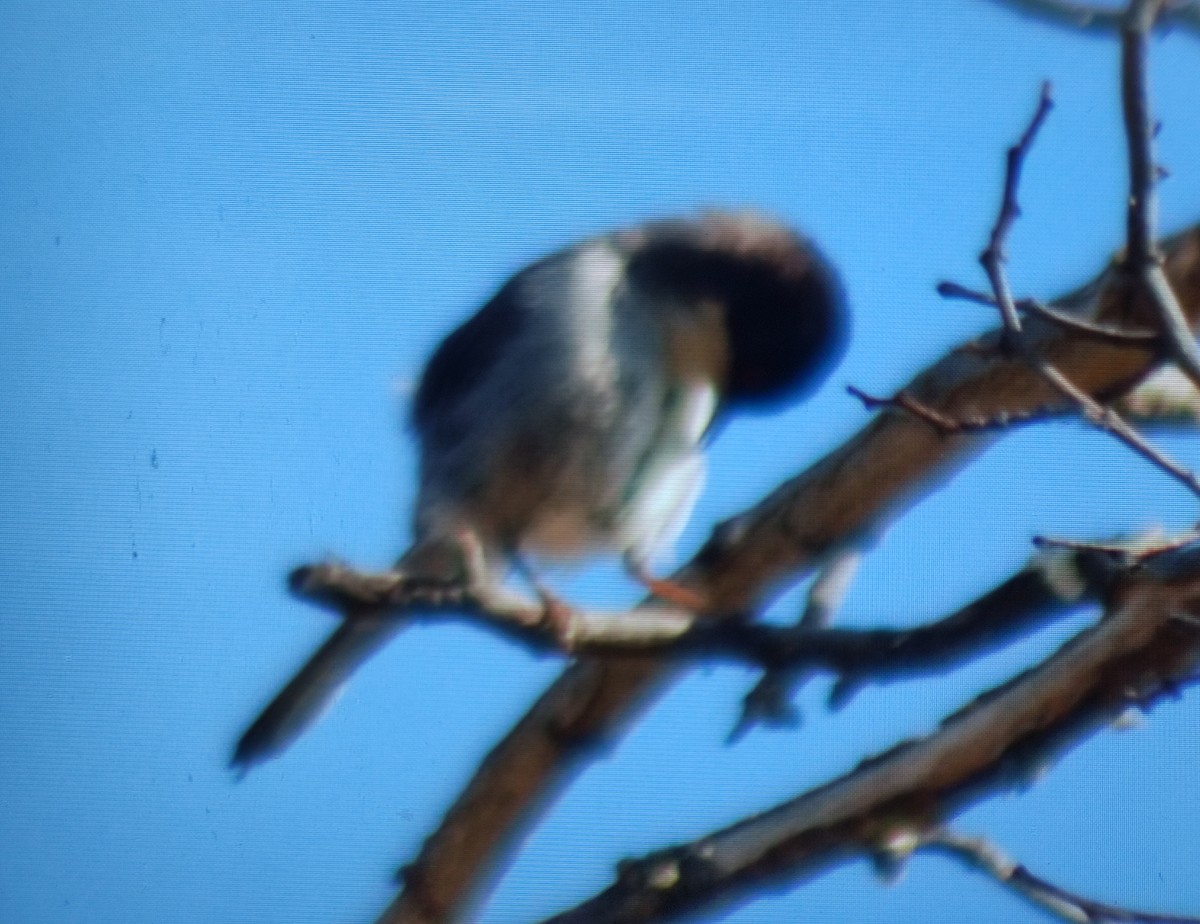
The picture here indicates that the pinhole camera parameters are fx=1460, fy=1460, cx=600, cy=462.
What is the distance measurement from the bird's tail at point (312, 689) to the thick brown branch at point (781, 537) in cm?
38

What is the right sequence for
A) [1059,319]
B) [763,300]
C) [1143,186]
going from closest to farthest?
[1143,186]
[1059,319]
[763,300]

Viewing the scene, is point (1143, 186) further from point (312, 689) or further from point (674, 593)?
point (312, 689)

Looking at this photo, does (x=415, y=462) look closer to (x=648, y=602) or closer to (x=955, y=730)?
(x=648, y=602)

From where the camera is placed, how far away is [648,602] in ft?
8.02

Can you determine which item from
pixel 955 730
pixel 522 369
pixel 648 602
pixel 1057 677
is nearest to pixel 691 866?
pixel 955 730

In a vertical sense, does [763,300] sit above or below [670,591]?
above

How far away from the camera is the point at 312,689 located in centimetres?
246

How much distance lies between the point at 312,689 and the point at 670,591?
0.63 m

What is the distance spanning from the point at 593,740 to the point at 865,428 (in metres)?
0.63

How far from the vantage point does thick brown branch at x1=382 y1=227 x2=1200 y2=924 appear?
2082mm

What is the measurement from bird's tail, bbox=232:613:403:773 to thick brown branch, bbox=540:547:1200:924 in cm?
75

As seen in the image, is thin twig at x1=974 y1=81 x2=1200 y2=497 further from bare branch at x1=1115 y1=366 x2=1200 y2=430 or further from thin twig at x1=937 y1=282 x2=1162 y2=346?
bare branch at x1=1115 y1=366 x2=1200 y2=430

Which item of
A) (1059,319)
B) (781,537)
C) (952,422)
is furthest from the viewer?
(781,537)

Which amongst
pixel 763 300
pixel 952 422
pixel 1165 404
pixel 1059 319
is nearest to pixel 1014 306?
pixel 1059 319
